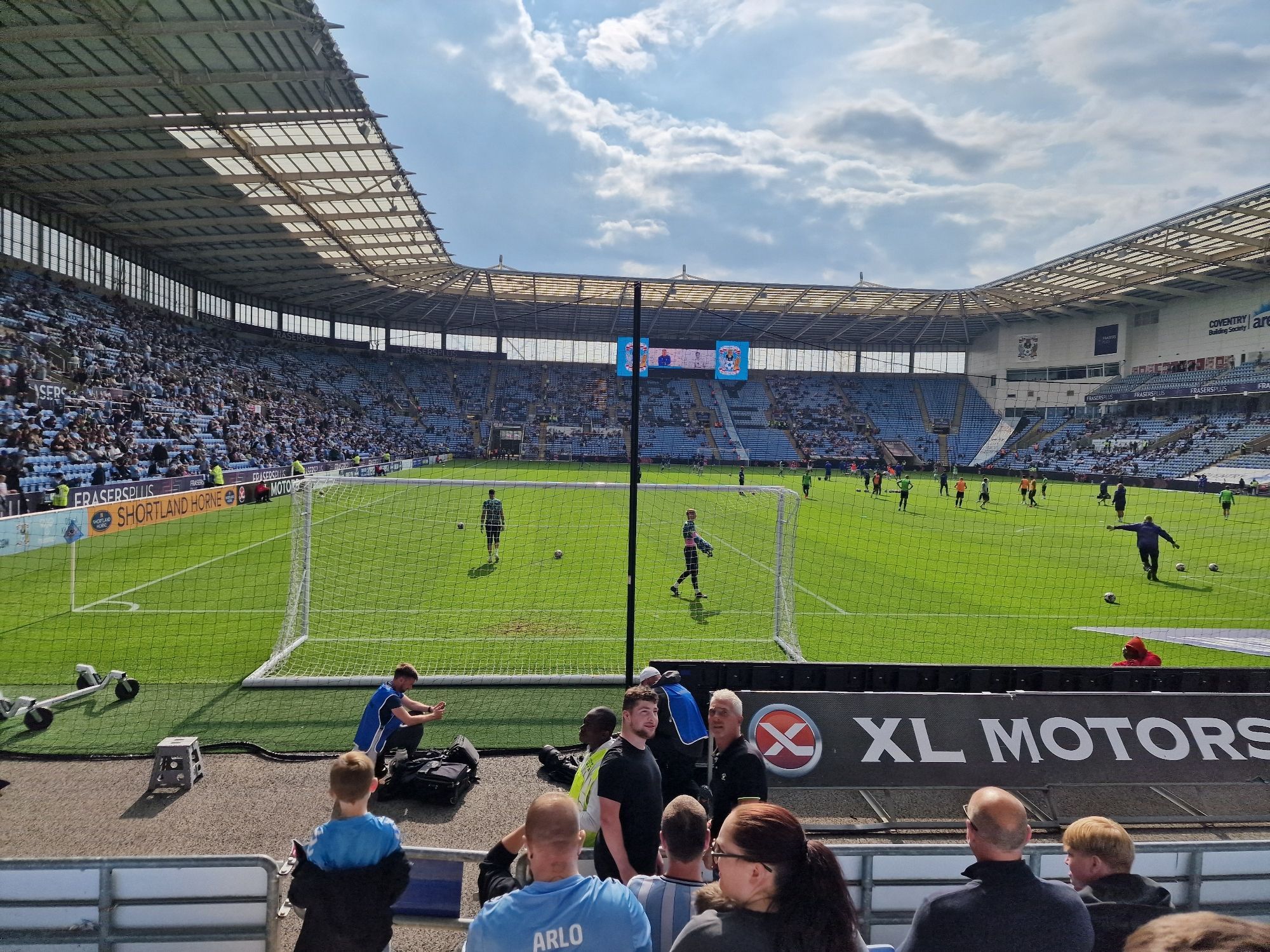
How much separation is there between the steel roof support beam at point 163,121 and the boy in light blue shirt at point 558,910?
2725 centimetres

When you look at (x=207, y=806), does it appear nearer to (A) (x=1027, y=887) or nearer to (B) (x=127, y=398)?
(A) (x=1027, y=887)

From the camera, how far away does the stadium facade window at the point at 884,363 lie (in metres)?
76.9

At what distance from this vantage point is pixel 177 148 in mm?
27438

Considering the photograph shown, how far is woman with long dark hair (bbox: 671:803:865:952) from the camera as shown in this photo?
7.53 ft

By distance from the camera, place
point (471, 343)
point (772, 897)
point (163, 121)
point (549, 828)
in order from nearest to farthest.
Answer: point (772, 897)
point (549, 828)
point (163, 121)
point (471, 343)

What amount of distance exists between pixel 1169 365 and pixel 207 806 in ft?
229

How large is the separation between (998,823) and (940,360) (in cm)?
8140

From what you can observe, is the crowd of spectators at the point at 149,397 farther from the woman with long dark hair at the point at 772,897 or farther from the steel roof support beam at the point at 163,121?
the woman with long dark hair at the point at 772,897

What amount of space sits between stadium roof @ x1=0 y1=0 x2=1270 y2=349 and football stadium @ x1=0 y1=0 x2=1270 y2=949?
0.76 ft

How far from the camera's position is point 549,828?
2619 millimetres

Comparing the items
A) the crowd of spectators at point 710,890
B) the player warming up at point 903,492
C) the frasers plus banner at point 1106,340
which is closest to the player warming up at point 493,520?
the crowd of spectators at point 710,890

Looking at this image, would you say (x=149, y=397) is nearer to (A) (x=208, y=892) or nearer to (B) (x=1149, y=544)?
(A) (x=208, y=892)

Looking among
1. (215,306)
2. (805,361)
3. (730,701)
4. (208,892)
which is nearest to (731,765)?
(730,701)

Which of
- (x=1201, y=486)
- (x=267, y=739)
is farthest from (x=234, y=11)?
(x=1201, y=486)
